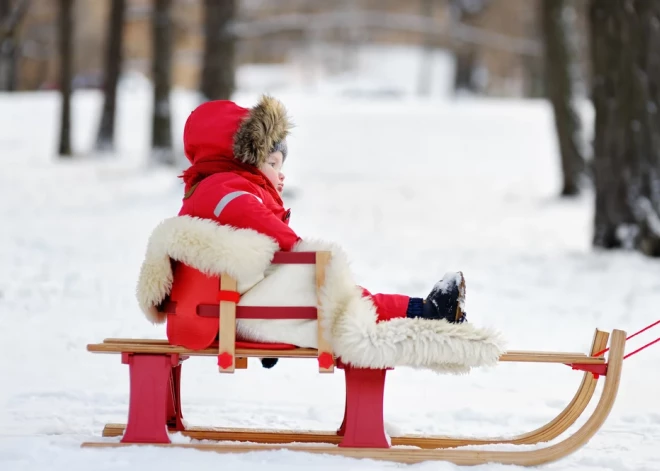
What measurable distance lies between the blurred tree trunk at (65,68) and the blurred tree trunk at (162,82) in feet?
7.36

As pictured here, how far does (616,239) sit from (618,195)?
44 cm

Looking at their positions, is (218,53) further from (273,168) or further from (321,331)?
(321,331)

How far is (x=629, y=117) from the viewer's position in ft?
32.7

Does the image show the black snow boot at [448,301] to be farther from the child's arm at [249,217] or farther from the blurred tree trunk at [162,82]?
the blurred tree trunk at [162,82]

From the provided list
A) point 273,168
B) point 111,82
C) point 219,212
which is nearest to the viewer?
point 219,212

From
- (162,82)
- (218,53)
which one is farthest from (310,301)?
(162,82)

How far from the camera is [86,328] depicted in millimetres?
6898

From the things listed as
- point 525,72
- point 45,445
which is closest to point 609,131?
point 45,445

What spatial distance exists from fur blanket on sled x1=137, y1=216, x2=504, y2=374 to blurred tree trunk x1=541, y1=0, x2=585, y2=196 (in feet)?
40.8

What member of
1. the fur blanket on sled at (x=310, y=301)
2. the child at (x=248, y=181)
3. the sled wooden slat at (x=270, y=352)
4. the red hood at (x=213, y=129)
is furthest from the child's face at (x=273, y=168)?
the sled wooden slat at (x=270, y=352)

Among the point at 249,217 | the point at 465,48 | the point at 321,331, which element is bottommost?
the point at 321,331

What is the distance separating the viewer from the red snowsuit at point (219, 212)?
4.18m

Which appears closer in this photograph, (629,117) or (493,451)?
(493,451)

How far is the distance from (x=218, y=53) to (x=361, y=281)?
23.7ft
